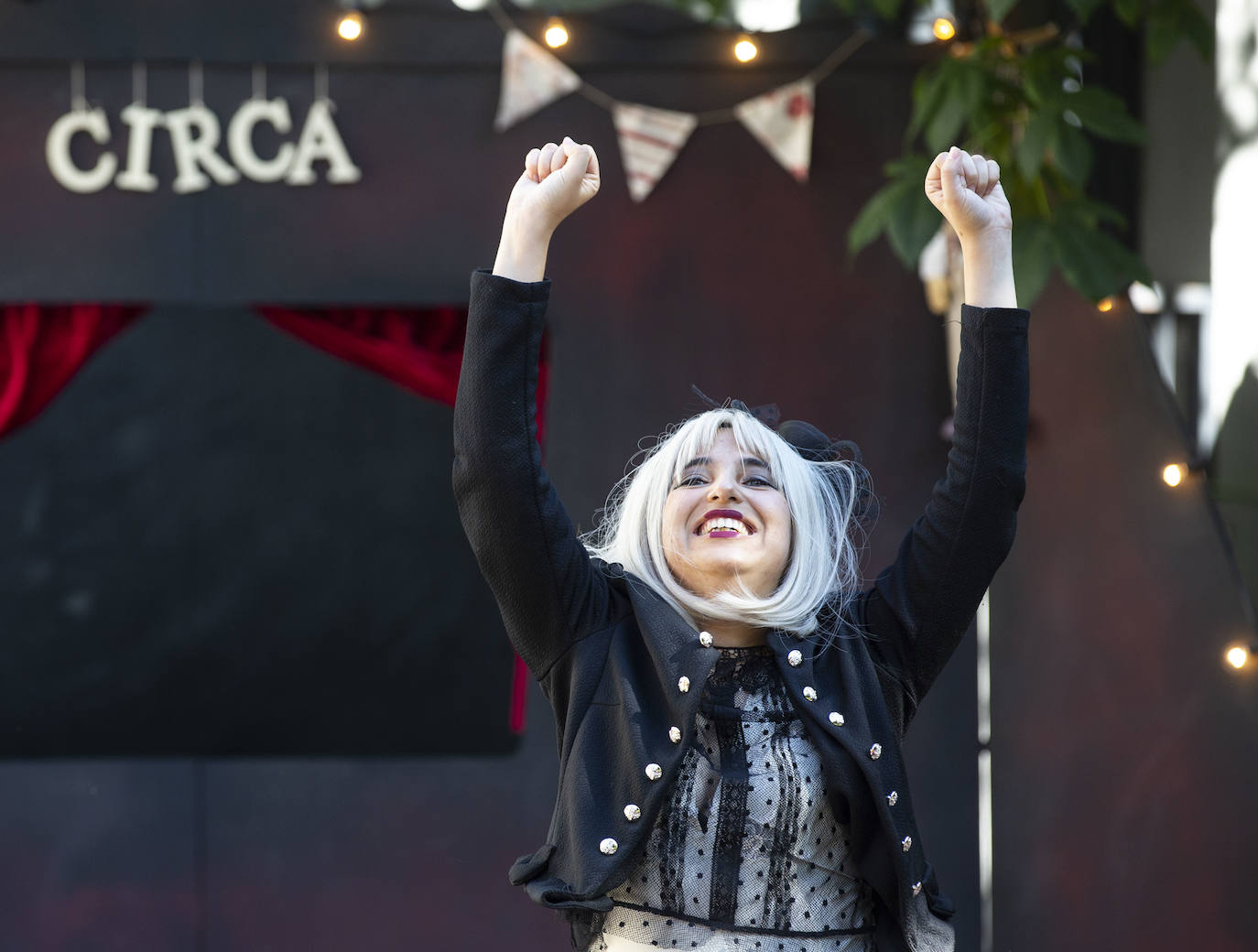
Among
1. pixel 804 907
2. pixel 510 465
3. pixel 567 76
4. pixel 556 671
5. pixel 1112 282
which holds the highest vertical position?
pixel 567 76

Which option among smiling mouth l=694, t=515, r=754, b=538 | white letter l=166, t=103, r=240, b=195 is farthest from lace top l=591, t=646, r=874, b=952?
white letter l=166, t=103, r=240, b=195

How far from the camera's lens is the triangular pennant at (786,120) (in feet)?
13.1

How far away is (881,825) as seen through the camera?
1780 mm

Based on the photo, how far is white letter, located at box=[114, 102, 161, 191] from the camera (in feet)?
13.1

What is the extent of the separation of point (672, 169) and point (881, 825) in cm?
261

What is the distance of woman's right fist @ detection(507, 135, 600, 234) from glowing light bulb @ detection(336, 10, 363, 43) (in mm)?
2423

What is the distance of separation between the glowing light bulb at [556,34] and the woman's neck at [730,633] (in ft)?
8.16

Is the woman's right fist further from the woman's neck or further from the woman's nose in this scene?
the woman's neck

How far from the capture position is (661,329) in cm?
406

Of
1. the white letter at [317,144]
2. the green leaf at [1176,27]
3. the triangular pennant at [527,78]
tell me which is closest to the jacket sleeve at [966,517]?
the green leaf at [1176,27]

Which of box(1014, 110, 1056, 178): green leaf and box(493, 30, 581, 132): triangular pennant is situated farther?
box(493, 30, 581, 132): triangular pennant

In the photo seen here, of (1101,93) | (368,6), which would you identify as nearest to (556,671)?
(1101,93)

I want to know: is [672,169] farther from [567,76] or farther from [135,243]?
[135,243]

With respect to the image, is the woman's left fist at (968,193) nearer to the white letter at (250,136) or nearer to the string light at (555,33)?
the string light at (555,33)
